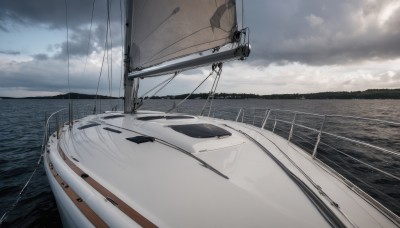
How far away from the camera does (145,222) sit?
5.88 ft

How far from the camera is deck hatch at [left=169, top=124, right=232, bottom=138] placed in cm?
372

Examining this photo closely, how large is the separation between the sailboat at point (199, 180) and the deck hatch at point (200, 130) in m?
0.02

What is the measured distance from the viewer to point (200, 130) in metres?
3.92

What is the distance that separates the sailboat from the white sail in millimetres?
30

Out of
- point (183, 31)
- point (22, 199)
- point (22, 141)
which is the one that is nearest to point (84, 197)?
point (183, 31)

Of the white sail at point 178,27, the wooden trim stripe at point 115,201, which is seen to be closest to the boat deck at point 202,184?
the wooden trim stripe at point 115,201

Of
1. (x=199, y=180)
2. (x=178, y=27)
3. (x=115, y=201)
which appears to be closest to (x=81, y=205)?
(x=115, y=201)

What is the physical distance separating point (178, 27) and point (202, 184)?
394 cm

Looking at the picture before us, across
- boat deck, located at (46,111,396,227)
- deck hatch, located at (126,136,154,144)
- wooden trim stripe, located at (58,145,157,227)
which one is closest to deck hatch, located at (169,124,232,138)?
boat deck, located at (46,111,396,227)

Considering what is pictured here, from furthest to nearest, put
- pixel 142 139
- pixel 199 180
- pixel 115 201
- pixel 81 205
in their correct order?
pixel 142 139 → pixel 199 180 → pixel 81 205 → pixel 115 201

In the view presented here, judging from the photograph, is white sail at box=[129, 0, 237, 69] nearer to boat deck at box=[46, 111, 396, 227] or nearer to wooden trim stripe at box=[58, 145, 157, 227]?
boat deck at box=[46, 111, 396, 227]

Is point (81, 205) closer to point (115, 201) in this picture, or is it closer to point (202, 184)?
point (115, 201)

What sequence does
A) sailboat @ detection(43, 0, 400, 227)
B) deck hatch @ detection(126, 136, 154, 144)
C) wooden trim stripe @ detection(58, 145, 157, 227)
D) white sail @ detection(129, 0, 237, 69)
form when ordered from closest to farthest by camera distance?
1. wooden trim stripe @ detection(58, 145, 157, 227)
2. sailboat @ detection(43, 0, 400, 227)
3. deck hatch @ detection(126, 136, 154, 144)
4. white sail @ detection(129, 0, 237, 69)

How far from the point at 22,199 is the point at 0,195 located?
2.23 feet
